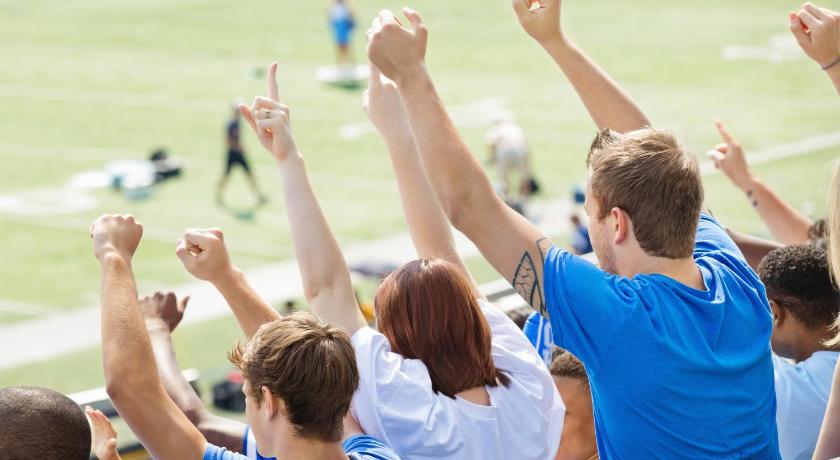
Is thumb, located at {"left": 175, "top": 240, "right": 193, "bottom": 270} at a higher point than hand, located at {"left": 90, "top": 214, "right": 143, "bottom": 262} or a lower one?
lower

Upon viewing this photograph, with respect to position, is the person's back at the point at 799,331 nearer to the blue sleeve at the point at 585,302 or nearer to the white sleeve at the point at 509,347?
the white sleeve at the point at 509,347

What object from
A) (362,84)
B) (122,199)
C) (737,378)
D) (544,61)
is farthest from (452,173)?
(544,61)

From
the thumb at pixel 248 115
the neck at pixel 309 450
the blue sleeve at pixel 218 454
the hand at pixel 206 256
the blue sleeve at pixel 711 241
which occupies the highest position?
the thumb at pixel 248 115

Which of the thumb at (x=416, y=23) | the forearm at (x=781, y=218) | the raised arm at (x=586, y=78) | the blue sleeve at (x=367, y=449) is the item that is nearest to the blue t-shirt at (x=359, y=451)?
the blue sleeve at (x=367, y=449)

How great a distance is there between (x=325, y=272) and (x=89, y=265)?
1279 cm

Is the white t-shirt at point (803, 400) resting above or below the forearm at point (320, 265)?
below

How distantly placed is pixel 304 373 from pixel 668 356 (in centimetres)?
83

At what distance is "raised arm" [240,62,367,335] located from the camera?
3412mm

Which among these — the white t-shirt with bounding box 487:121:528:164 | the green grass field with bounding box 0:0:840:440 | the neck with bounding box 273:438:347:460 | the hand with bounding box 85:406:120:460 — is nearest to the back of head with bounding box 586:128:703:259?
the neck with bounding box 273:438:347:460

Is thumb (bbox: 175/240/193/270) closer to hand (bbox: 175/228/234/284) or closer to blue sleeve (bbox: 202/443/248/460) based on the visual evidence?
hand (bbox: 175/228/234/284)

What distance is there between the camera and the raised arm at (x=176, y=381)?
334cm

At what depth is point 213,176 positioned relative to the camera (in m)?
19.5

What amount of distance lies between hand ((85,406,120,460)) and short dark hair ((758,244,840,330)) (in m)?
2.01

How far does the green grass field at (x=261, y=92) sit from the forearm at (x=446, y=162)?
7.67 meters
